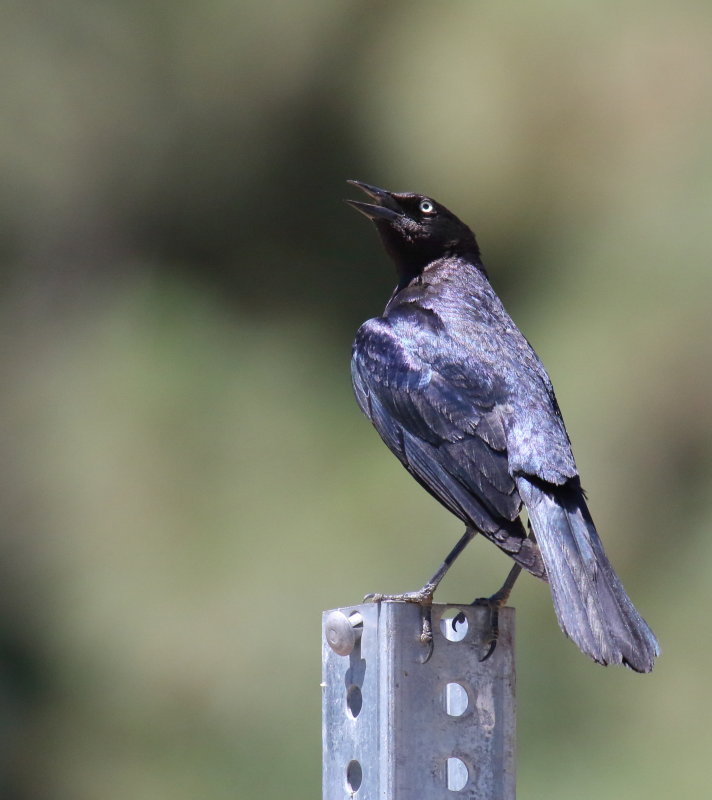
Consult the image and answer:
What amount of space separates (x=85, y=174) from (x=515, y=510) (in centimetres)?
713

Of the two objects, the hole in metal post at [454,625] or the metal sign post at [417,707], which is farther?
the hole in metal post at [454,625]

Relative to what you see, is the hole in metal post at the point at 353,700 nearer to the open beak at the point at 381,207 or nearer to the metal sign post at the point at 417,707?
the metal sign post at the point at 417,707

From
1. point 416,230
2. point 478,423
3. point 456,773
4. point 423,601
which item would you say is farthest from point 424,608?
point 416,230

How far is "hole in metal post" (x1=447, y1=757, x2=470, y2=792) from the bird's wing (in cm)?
74

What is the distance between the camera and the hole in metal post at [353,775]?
135 inches

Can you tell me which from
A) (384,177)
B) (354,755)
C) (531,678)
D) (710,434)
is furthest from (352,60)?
(354,755)

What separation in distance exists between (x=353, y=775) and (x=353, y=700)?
0.65ft

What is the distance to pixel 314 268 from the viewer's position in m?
10.2

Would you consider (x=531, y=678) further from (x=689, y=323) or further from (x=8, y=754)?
(x=8, y=754)

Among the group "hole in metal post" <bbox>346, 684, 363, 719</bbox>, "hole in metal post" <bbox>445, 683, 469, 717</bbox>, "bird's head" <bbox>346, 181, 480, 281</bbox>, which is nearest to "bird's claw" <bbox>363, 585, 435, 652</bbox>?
"hole in metal post" <bbox>445, 683, 469, 717</bbox>

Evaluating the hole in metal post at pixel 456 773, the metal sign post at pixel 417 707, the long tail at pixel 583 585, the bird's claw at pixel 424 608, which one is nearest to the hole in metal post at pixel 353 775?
the metal sign post at pixel 417 707

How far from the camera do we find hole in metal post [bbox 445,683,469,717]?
3.40 m

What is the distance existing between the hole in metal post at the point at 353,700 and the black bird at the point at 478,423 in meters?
0.33

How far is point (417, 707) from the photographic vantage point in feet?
10.9
